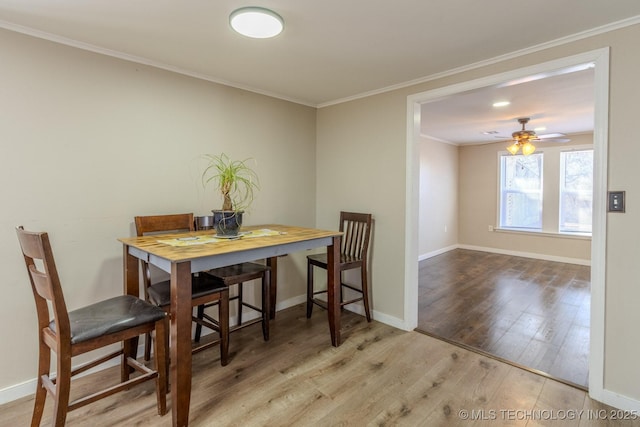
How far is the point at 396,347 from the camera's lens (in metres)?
2.53

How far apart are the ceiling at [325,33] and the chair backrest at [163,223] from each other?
1114 millimetres

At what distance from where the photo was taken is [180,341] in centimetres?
160

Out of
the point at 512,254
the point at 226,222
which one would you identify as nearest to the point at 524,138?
the point at 512,254

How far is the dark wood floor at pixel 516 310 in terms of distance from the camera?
2430mm

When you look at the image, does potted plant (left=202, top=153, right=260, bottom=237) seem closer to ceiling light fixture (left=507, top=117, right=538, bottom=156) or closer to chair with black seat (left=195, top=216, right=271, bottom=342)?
chair with black seat (left=195, top=216, right=271, bottom=342)

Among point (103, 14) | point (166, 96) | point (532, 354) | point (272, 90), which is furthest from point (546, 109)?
point (103, 14)

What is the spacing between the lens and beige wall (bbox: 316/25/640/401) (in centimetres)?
178

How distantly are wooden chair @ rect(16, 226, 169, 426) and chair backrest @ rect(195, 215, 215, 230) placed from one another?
833 mm

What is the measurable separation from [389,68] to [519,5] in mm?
959

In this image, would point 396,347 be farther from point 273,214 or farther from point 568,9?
point 568,9

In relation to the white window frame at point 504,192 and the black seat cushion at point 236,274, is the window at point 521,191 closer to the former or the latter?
the white window frame at point 504,192

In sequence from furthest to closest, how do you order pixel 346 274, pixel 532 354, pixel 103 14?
pixel 346 274
pixel 532 354
pixel 103 14

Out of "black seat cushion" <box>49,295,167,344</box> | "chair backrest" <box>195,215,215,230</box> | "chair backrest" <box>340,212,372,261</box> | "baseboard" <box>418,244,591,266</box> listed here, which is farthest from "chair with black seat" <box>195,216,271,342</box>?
"baseboard" <box>418,244,591,266</box>

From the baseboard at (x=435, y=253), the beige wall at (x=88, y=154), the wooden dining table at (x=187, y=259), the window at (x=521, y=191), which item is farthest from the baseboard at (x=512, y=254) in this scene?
the beige wall at (x=88, y=154)
